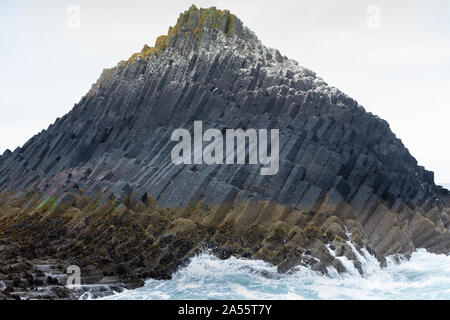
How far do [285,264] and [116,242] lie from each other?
48.5 ft

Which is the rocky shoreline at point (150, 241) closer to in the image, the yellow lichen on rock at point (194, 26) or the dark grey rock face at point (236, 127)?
the dark grey rock face at point (236, 127)

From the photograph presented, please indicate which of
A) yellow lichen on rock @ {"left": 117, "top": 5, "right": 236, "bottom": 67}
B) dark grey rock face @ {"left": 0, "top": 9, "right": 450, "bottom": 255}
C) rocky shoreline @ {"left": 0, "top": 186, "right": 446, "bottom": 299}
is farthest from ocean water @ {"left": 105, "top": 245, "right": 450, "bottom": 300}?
yellow lichen on rock @ {"left": 117, "top": 5, "right": 236, "bottom": 67}

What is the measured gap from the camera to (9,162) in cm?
7681

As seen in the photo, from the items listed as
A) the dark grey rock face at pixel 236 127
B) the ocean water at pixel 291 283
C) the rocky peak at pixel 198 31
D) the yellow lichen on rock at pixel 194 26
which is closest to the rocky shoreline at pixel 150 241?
the ocean water at pixel 291 283

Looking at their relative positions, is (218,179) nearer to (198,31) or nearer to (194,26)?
(198,31)

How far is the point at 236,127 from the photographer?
55594 millimetres

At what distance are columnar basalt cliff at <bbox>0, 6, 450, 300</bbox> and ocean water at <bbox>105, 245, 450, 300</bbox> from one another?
1.19m

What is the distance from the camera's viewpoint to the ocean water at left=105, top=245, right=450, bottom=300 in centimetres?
3453

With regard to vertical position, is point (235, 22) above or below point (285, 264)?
above

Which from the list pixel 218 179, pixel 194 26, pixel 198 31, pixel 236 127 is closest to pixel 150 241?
pixel 218 179

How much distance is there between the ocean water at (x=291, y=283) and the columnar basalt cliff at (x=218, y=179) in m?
1.19

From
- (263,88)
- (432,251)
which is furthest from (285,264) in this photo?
(263,88)
